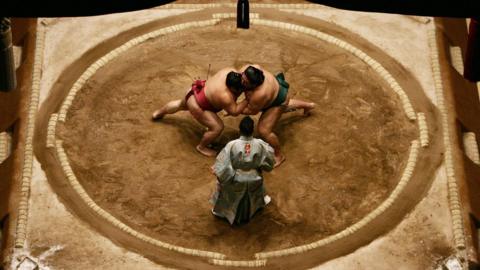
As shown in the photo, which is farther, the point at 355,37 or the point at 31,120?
the point at 355,37

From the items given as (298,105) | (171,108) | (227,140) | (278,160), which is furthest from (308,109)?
(171,108)

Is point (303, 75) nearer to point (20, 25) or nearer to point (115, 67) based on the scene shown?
point (115, 67)

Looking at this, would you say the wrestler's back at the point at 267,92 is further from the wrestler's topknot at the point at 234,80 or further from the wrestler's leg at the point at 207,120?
the wrestler's leg at the point at 207,120

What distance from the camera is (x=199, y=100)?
761cm

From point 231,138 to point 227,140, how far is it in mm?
34

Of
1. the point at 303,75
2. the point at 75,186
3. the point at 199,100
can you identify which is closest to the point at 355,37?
the point at 303,75

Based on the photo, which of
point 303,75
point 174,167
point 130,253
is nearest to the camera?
point 130,253

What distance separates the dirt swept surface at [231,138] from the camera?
7449mm

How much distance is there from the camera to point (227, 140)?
791 cm

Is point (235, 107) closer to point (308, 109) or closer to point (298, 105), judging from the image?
point (298, 105)

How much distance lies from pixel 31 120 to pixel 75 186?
0.65 metres

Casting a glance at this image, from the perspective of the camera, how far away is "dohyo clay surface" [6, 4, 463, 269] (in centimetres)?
731

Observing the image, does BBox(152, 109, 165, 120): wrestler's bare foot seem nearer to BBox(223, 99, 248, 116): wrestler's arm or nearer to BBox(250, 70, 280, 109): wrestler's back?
BBox(223, 99, 248, 116): wrestler's arm

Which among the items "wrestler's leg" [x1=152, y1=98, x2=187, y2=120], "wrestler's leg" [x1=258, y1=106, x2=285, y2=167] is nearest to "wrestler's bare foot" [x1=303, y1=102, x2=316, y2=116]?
"wrestler's leg" [x1=258, y1=106, x2=285, y2=167]
